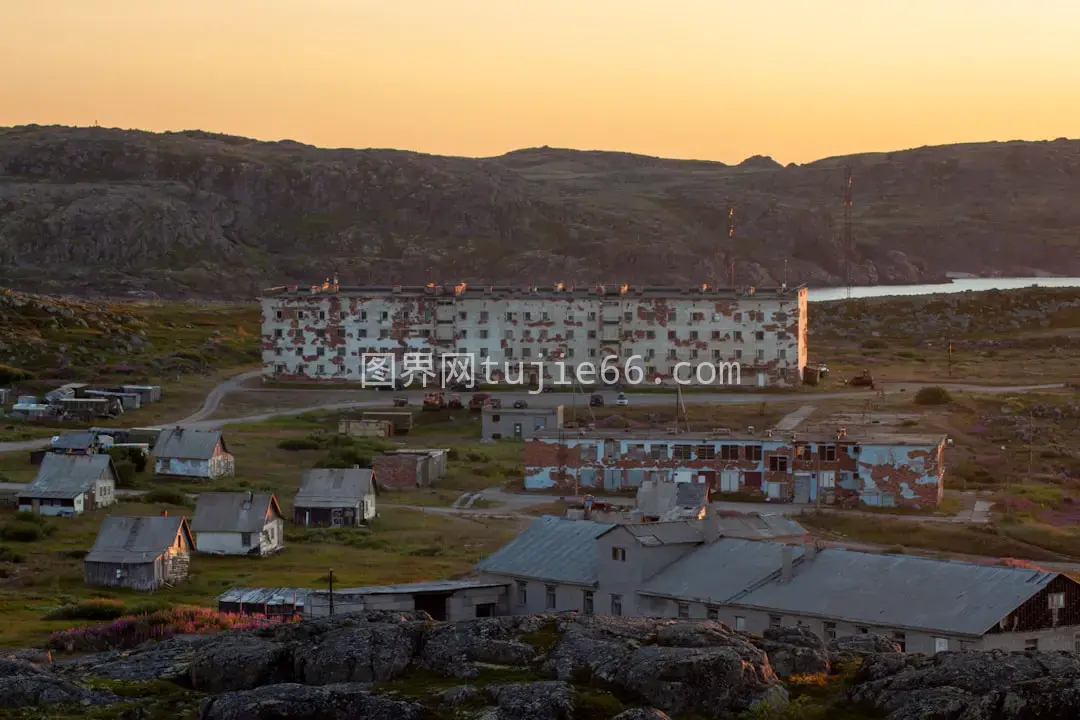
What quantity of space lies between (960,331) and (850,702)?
161 meters

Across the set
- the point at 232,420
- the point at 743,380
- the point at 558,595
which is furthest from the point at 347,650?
the point at 743,380

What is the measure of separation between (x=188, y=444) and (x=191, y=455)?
67cm

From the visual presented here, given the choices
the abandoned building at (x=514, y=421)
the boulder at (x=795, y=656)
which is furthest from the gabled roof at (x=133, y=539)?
the abandoned building at (x=514, y=421)

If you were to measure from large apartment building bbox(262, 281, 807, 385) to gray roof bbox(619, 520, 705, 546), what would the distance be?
75.6 meters

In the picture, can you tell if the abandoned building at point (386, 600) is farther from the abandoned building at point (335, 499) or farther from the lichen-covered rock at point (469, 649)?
the abandoned building at point (335, 499)

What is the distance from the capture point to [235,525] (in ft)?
240

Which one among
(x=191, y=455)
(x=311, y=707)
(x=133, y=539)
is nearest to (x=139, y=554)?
(x=133, y=539)

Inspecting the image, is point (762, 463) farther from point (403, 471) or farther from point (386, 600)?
point (386, 600)

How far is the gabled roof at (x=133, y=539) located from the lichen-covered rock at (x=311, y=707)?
98.6 ft

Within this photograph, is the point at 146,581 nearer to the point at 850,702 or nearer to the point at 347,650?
the point at 347,650

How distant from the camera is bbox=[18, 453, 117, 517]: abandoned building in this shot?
80.0m

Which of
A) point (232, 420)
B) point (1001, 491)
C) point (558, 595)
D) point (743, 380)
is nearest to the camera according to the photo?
point (558, 595)

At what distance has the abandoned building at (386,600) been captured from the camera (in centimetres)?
5528

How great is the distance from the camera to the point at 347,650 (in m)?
40.9
